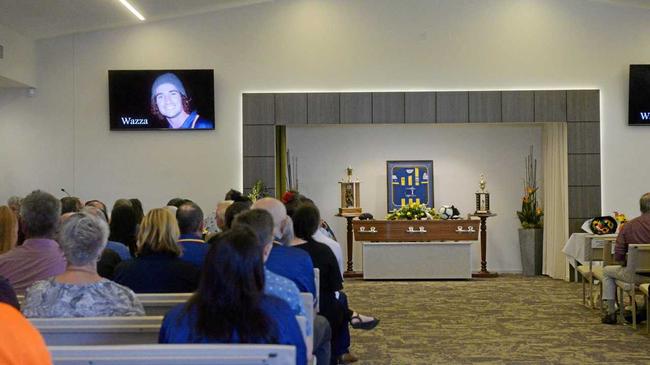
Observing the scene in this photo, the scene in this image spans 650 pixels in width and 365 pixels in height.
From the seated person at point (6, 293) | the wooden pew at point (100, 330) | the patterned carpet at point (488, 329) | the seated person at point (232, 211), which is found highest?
the seated person at point (232, 211)

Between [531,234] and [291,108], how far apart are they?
13.3 feet

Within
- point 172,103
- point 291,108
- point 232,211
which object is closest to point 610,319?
point 232,211

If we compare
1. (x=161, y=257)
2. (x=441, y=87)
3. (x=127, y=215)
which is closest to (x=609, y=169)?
(x=441, y=87)

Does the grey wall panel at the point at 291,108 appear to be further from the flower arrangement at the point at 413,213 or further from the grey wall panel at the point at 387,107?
the flower arrangement at the point at 413,213

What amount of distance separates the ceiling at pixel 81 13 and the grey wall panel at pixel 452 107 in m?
2.93

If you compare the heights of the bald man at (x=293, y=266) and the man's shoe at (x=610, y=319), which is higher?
the bald man at (x=293, y=266)

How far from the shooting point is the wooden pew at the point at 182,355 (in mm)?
2062

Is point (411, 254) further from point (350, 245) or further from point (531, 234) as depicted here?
point (531, 234)

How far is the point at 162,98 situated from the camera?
1117 centimetres

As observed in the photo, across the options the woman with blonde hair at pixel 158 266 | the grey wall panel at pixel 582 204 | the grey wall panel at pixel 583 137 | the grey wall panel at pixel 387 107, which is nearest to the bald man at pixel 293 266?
the woman with blonde hair at pixel 158 266

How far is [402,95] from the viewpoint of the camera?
11.4 metres

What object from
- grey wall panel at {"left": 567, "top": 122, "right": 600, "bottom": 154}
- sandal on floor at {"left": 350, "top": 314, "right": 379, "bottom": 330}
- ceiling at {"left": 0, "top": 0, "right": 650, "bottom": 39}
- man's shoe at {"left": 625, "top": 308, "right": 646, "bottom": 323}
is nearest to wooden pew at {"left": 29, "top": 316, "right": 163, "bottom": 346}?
sandal on floor at {"left": 350, "top": 314, "right": 379, "bottom": 330}

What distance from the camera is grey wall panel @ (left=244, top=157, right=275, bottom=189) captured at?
37.0ft

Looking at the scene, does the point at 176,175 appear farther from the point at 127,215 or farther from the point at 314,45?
the point at 127,215
